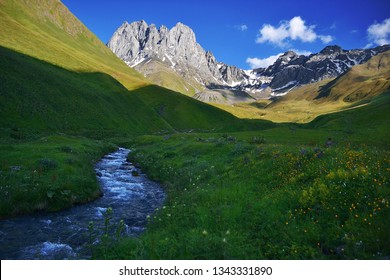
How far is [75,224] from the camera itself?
50.9 ft

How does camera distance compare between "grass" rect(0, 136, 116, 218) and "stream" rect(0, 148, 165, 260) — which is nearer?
"stream" rect(0, 148, 165, 260)

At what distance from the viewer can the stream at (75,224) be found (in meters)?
12.1

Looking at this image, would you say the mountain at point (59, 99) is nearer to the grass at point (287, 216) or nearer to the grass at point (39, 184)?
the grass at point (39, 184)

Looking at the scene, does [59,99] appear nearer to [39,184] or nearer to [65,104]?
[65,104]

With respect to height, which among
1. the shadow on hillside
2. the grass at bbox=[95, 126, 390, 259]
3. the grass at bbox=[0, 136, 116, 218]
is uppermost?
the shadow on hillside

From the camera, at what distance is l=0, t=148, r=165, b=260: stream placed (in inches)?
476

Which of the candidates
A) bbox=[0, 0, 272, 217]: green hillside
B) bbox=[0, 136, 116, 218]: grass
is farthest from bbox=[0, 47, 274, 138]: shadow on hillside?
bbox=[0, 136, 116, 218]: grass

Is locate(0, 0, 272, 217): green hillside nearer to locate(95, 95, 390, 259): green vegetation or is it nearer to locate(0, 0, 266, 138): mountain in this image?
locate(0, 0, 266, 138): mountain

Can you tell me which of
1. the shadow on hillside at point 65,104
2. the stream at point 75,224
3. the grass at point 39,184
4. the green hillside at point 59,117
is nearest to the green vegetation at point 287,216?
the stream at point 75,224

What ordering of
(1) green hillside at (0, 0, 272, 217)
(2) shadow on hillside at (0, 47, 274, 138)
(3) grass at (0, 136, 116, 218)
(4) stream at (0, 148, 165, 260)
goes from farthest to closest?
1. (2) shadow on hillside at (0, 47, 274, 138)
2. (1) green hillside at (0, 0, 272, 217)
3. (3) grass at (0, 136, 116, 218)
4. (4) stream at (0, 148, 165, 260)

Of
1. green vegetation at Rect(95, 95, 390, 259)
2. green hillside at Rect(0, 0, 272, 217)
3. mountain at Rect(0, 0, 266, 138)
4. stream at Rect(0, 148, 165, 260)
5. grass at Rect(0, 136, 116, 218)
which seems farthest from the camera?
mountain at Rect(0, 0, 266, 138)

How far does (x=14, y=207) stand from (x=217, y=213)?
12637 millimetres

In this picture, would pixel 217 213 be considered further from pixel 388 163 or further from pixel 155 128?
pixel 155 128
